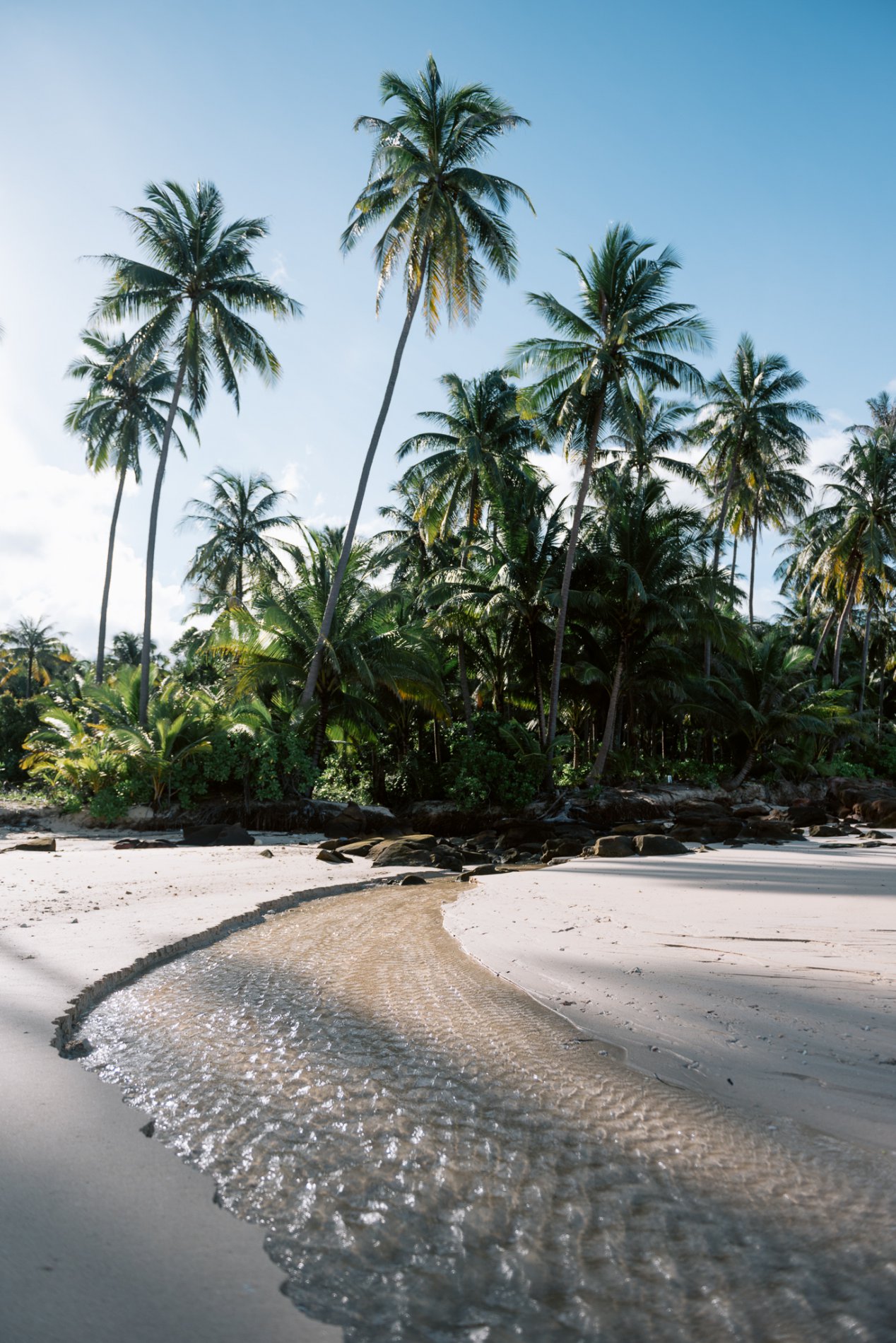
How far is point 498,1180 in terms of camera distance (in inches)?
79.2

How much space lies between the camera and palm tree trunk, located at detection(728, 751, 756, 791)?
24359 mm

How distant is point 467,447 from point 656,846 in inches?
571

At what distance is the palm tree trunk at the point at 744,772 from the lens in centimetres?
2436

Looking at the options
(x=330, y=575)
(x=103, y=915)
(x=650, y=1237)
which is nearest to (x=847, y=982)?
(x=650, y=1237)

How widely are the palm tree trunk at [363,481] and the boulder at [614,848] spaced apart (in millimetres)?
7949

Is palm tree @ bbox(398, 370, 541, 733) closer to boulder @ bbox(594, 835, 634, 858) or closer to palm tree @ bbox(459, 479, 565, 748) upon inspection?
palm tree @ bbox(459, 479, 565, 748)

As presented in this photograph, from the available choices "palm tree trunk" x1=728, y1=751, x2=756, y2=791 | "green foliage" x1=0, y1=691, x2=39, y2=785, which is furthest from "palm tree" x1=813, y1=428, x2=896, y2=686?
"green foliage" x1=0, y1=691, x2=39, y2=785

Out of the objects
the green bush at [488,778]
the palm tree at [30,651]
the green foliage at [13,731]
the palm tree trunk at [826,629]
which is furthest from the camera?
the palm tree at [30,651]

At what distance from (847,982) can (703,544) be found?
20793 millimetres

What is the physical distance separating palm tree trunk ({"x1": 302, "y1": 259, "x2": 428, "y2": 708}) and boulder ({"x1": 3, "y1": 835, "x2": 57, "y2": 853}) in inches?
258

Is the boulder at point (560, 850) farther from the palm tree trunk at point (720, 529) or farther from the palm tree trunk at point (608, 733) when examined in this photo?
the palm tree trunk at point (720, 529)

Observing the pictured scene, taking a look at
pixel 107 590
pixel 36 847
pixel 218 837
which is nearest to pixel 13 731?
pixel 107 590

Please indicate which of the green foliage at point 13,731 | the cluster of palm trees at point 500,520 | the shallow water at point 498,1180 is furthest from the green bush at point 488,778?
the shallow water at point 498,1180

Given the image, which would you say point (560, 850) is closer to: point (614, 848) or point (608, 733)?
point (614, 848)
